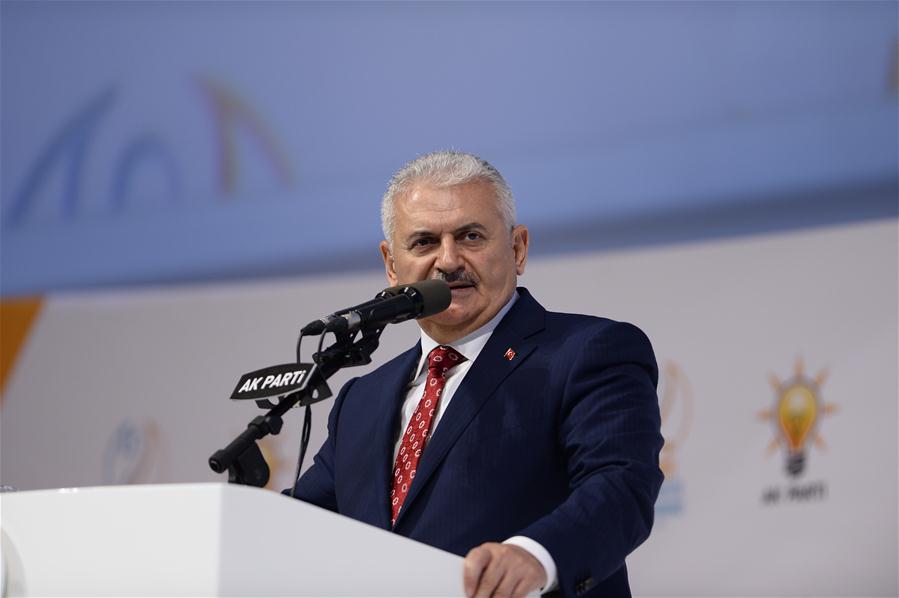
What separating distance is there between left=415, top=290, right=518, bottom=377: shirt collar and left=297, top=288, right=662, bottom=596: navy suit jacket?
0.06 meters

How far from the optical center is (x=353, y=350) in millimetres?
1921

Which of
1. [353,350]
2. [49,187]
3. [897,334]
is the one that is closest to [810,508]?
[897,334]

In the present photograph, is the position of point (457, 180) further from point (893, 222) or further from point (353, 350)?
point (893, 222)

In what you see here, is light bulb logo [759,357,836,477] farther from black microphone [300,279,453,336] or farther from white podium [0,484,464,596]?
white podium [0,484,464,596]

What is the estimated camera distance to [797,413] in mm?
3348

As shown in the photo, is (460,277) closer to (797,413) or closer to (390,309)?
(390,309)

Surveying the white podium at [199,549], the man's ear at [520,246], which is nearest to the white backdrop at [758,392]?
the man's ear at [520,246]

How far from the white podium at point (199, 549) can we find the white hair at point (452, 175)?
3.48ft

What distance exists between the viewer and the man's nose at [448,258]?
2426 mm

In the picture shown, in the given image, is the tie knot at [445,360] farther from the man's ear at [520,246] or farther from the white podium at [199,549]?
the white podium at [199,549]

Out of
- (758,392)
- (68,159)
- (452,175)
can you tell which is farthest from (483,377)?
(68,159)

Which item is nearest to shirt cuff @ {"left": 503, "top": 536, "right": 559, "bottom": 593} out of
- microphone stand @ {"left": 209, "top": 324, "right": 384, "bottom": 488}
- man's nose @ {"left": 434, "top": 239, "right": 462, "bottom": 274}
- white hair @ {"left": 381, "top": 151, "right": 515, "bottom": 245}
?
microphone stand @ {"left": 209, "top": 324, "right": 384, "bottom": 488}

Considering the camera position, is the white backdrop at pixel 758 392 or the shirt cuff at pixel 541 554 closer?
the shirt cuff at pixel 541 554

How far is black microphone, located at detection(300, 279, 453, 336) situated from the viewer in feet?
6.08
